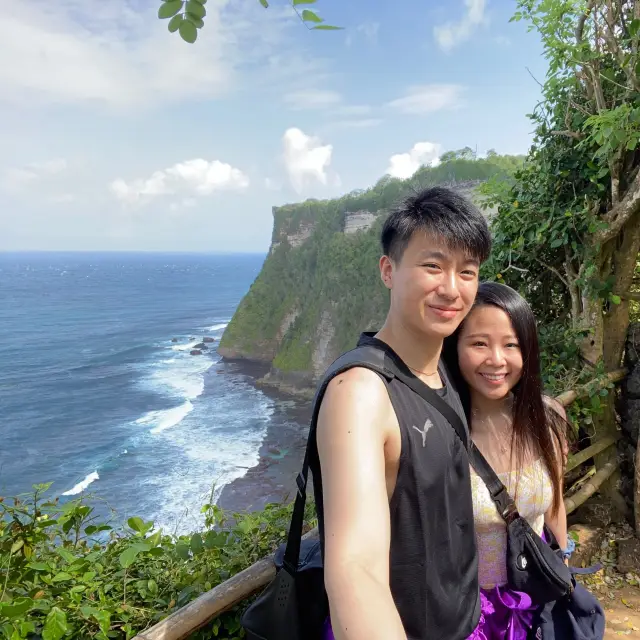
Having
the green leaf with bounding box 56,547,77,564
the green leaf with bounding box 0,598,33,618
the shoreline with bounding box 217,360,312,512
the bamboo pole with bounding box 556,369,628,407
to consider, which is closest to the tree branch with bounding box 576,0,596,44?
the bamboo pole with bounding box 556,369,628,407

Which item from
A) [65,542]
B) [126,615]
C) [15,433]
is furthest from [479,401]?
[15,433]

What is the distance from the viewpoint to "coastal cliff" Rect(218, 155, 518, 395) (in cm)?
4488

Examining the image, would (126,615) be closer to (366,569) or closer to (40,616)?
(40,616)

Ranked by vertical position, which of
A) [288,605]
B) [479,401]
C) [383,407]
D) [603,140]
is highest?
[603,140]

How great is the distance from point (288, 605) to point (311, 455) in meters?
0.48

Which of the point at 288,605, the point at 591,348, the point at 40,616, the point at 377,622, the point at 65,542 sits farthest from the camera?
the point at 591,348

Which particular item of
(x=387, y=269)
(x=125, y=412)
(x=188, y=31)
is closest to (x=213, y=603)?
(x=387, y=269)

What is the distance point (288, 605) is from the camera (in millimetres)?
1375

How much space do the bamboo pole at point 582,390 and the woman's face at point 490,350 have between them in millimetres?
2045

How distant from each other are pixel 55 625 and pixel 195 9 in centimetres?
197

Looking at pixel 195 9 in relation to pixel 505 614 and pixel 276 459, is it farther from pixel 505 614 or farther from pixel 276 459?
pixel 276 459

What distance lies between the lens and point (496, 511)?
175 centimetres

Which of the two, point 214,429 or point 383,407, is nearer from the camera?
point 383,407

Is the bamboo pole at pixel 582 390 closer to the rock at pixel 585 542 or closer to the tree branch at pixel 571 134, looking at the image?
the rock at pixel 585 542
